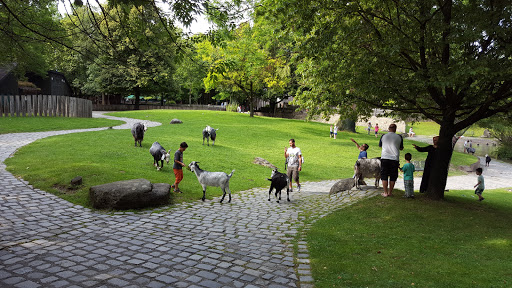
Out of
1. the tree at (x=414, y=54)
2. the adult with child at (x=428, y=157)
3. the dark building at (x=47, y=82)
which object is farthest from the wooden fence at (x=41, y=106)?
the adult with child at (x=428, y=157)

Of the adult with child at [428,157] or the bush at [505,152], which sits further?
the bush at [505,152]

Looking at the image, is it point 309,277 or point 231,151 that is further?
point 231,151

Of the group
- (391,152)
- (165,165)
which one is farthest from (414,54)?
(165,165)

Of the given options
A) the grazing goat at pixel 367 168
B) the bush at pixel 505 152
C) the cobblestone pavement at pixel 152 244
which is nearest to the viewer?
the cobblestone pavement at pixel 152 244

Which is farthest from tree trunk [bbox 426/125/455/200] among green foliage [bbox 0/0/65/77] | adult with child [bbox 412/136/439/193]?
green foliage [bbox 0/0/65/77]

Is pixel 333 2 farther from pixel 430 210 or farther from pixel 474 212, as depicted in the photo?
pixel 474 212

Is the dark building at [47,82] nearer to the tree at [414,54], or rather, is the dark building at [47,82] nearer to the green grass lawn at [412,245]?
the tree at [414,54]

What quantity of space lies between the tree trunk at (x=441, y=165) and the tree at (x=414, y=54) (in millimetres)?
28

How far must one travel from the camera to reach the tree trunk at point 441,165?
10.5 metres

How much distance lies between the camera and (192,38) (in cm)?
780

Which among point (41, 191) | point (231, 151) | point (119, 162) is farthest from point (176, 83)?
point (41, 191)

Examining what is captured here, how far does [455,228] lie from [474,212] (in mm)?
1922

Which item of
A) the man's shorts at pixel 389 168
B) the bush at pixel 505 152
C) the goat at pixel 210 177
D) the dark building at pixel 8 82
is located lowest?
the bush at pixel 505 152

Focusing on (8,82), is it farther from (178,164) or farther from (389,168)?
(389,168)
